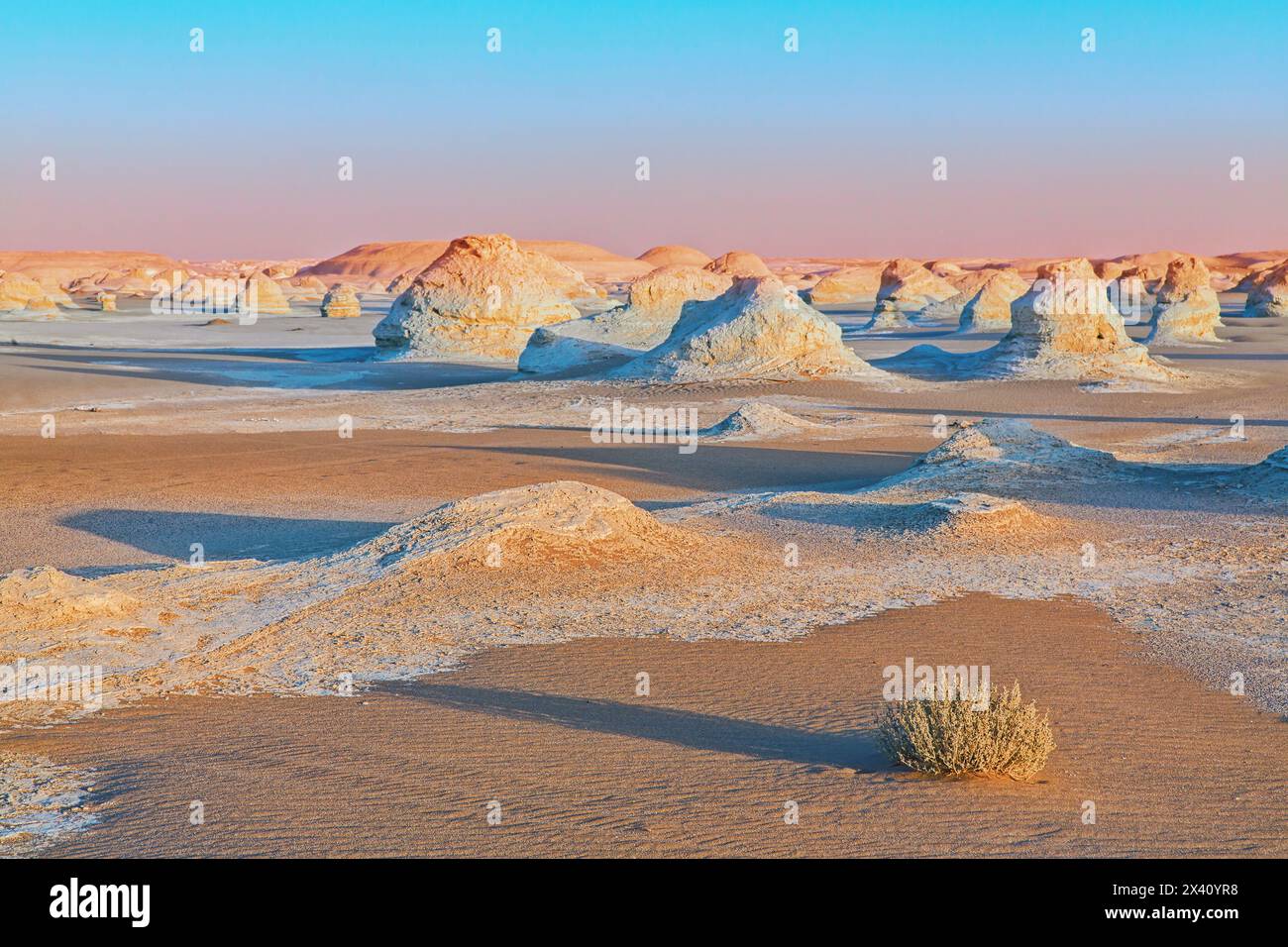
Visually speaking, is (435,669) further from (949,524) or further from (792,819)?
(949,524)

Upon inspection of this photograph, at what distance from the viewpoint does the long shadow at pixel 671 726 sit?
6250 millimetres

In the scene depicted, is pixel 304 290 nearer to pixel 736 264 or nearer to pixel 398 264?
pixel 736 264

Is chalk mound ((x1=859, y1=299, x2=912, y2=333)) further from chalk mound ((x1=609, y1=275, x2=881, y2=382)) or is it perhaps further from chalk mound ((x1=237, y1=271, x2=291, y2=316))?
chalk mound ((x1=237, y1=271, x2=291, y2=316))

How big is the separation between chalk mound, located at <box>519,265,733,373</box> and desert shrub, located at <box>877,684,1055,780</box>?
26.0 meters

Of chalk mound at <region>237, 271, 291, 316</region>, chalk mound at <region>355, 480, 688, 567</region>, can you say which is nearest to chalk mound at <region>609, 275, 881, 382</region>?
chalk mound at <region>355, 480, 688, 567</region>

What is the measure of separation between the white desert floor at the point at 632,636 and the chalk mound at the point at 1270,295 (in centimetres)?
3558

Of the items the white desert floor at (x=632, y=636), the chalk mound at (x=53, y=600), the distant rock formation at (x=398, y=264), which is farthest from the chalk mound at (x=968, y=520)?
the distant rock formation at (x=398, y=264)

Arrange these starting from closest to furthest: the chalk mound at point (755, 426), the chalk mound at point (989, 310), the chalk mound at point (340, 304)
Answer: the chalk mound at point (755, 426) < the chalk mound at point (989, 310) < the chalk mound at point (340, 304)

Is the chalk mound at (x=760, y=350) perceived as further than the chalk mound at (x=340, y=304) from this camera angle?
No

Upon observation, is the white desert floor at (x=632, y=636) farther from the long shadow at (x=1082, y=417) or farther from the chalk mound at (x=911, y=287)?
the chalk mound at (x=911, y=287)

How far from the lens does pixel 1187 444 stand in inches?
754

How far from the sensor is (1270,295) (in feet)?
172

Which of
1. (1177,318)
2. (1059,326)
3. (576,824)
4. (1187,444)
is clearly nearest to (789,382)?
(1059,326)

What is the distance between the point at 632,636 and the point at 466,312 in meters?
29.8
